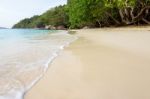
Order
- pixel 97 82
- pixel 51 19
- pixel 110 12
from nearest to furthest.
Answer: pixel 97 82 < pixel 110 12 < pixel 51 19

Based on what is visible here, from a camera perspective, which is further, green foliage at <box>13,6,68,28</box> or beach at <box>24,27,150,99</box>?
green foliage at <box>13,6,68,28</box>

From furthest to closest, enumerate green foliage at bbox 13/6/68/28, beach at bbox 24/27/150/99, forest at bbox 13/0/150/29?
green foliage at bbox 13/6/68/28
forest at bbox 13/0/150/29
beach at bbox 24/27/150/99

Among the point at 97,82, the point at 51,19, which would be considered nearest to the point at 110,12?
the point at 97,82

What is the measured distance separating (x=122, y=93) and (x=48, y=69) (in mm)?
2345

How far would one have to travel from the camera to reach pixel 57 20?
207 ft

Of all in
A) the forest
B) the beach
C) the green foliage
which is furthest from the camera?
the green foliage

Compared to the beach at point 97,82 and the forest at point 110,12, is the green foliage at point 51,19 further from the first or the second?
the beach at point 97,82

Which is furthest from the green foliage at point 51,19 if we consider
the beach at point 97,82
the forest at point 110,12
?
the beach at point 97,82

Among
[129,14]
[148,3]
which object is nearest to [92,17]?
[129,14]

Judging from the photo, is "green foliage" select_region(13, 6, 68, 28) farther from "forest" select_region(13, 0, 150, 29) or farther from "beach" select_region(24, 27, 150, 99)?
"beach" select_region(24, 27, 150, 99)

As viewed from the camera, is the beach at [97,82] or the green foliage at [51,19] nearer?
the beach at [97,82]

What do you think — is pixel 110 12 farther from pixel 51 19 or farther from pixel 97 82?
pixel 51 19

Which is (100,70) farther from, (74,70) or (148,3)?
(148,3)

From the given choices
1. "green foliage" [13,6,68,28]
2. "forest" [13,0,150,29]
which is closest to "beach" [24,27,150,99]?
"forest" [13,0,150,29]
